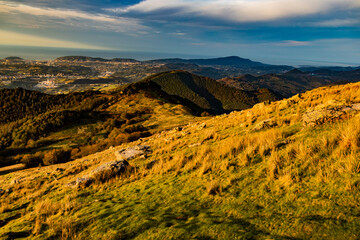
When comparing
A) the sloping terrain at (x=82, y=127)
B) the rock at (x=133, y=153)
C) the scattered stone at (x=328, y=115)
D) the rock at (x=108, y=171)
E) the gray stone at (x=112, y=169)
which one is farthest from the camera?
the sloping terrain at (x=82, y=127)

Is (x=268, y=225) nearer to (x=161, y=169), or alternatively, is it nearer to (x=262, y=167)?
(x=262, y=167)

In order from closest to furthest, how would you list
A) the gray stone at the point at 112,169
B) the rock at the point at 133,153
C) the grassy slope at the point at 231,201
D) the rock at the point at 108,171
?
the grassy slope at the point at 231,201 → the rock at the point at 108,171 → the gray stone at the point at 112,169 → the rock at the point at 133,153

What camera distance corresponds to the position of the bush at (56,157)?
23.6 meters

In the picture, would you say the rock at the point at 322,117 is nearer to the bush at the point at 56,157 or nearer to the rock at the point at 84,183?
the rock at the point at 84,183

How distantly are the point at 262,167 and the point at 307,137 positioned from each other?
9.57ft

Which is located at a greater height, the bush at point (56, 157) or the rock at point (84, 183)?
the rock at point (84, 183)

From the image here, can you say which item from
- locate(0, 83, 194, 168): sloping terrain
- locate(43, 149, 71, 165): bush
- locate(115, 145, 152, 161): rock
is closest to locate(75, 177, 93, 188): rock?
locate(115, 145, 152, 161): rock

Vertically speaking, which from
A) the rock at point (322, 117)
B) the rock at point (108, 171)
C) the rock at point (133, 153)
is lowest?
the rock at point (133, 153)

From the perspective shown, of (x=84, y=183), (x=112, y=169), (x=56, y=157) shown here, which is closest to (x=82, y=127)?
(x=56, y=157)

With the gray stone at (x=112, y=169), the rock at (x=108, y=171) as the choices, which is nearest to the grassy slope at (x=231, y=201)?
the rock at (x=108, y=171)

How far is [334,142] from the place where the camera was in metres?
6.05

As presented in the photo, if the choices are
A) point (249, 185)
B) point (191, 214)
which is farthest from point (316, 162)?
point (191, 214)

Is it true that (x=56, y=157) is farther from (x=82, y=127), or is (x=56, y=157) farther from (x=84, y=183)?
(x=82, y=127)

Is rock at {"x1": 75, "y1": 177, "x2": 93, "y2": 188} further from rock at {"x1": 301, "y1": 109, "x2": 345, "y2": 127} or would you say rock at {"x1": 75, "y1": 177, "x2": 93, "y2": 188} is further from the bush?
the bush
